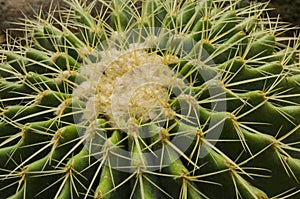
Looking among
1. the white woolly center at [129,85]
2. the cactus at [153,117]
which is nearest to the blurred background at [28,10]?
the cactus at [153,117]

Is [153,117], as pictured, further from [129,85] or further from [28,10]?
[28,10]

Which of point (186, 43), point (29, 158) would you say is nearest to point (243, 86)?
point (186, 43)

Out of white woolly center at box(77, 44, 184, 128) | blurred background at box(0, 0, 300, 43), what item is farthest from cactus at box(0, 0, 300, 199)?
blurred background at box(0, 0, 300, 43)

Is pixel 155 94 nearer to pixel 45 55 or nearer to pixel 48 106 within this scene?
pixel 48 106

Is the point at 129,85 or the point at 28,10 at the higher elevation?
the point at 129,85

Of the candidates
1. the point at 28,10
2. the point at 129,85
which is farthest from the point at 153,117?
the point at 28,10

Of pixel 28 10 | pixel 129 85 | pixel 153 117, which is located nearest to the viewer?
pixel 153 117

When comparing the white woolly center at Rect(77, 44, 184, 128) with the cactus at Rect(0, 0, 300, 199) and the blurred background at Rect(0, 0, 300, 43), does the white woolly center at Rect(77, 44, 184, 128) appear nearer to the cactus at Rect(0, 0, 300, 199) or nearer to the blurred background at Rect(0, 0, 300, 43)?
the cactus at Rect(0, 0, 300, 199)
